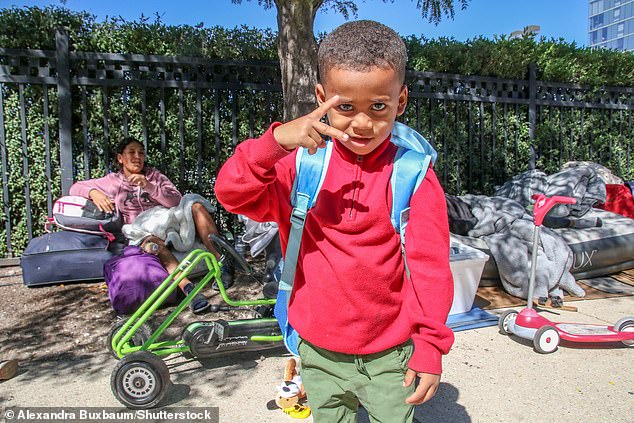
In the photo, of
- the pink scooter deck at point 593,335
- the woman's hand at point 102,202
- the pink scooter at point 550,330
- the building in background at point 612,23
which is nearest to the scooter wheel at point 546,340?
the pink scooter at point 550,330

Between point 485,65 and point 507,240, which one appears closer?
point 507,240

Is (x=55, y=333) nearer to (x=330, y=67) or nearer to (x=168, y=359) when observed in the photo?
(x=168, y=359)

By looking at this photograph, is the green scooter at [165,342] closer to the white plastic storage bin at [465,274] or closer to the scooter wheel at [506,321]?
the white plastic storage bin at [465,274]

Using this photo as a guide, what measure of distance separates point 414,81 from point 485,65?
4.25 feet

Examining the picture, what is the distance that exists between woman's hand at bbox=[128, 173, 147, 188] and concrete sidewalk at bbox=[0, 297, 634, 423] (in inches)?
78.0

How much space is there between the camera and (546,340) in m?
3.65

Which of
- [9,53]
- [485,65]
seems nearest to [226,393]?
[9,53]

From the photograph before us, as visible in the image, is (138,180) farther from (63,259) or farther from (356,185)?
(356,185)

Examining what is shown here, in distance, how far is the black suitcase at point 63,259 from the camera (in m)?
4.90

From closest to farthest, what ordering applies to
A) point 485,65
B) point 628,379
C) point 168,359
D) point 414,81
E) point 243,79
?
1. point 628,379
2. point 168,359
3. point 243,79
4. point 414,81
5. point 485,65

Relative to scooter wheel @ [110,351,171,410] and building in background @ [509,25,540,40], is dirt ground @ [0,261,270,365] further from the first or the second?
building in background @ [509,25,540,40]

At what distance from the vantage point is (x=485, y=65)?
24.6 ft

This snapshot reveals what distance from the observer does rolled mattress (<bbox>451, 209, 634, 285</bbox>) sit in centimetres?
511

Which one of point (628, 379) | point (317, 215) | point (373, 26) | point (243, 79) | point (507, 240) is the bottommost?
point (628, 379)
